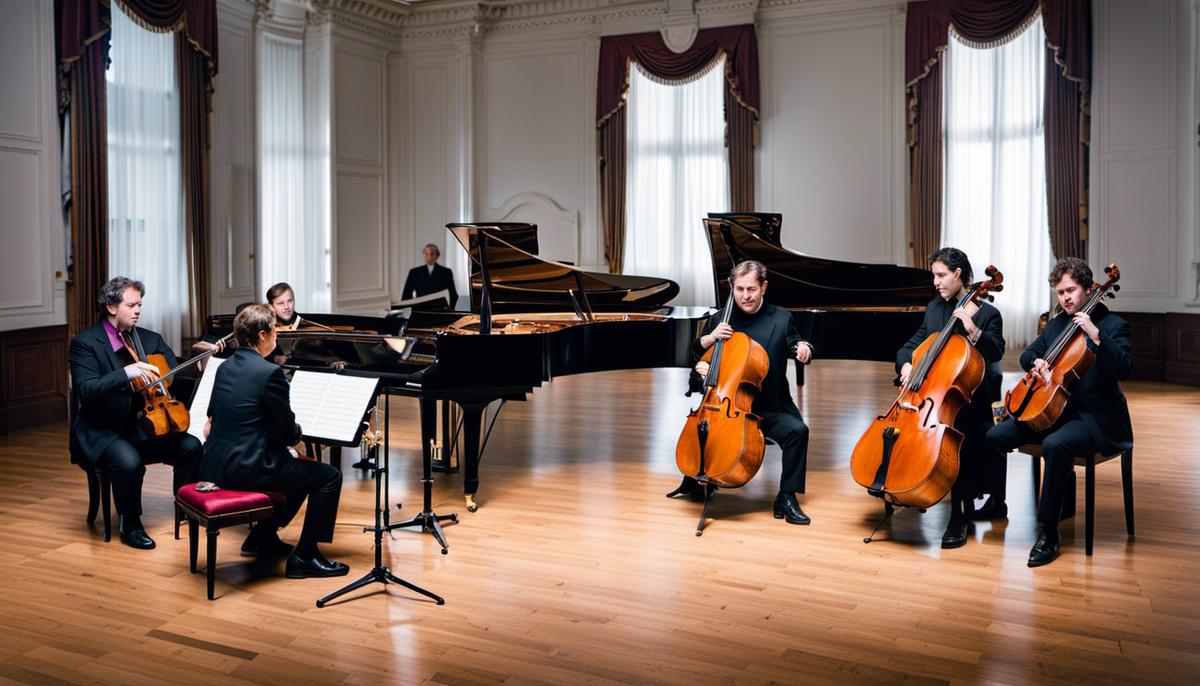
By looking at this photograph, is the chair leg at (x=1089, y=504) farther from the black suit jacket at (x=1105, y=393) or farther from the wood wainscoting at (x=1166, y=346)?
the wood wainscoting at (x=1166, y=346)

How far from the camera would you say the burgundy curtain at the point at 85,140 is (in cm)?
738

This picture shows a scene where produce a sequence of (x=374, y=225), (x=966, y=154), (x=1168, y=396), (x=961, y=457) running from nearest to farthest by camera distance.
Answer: (x=961, y=457) → (x=1168, y=396) → (x=966, y=154) → (x=374, y=225)

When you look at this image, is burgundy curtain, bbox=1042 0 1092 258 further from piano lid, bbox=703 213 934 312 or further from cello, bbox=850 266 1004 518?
cello, bbox=850 266 1004 518

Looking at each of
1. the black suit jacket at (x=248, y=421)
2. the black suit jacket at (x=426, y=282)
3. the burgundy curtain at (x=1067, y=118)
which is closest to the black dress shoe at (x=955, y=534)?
the black suit jacket at (x=248, y=421)

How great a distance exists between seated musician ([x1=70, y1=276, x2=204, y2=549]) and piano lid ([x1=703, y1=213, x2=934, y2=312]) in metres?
3.23

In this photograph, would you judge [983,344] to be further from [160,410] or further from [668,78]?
[668,78]

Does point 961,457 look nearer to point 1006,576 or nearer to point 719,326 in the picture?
point 1006,576

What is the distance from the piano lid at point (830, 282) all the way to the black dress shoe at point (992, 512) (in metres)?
1.90

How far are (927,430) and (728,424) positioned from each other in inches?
32.7

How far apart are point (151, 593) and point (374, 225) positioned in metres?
8.26

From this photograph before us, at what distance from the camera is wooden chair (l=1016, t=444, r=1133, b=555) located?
4.13 meters

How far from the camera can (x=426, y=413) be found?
4801mm

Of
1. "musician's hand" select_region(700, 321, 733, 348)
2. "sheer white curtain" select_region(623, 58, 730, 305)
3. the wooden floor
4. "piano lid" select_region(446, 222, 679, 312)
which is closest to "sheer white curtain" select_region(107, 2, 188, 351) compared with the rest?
the wooden floor

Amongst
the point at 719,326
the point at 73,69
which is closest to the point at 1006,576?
→ the point at 719,326
